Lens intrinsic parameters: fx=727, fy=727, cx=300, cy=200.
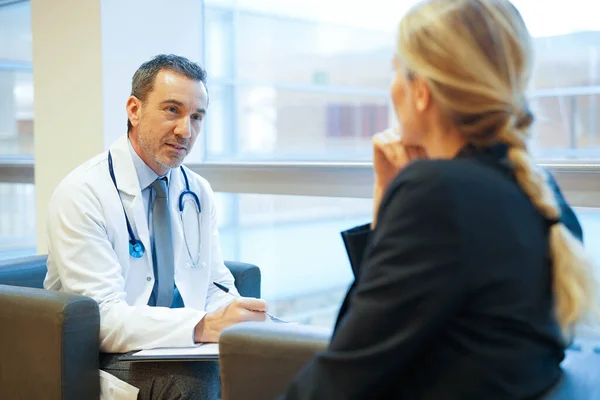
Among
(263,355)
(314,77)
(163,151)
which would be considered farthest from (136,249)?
(314,77)

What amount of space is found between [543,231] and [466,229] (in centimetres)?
19

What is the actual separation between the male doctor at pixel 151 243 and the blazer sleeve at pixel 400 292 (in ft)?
3.42

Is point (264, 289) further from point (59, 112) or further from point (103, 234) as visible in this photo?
point (103, 234)

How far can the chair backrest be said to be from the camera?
8.52 feet

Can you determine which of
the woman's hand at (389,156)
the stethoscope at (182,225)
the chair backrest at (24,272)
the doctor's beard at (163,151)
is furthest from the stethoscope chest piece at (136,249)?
the woman's hand at (389,156)

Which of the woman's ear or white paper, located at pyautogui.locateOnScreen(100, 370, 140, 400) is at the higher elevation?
the woman's ear

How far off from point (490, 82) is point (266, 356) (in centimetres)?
80

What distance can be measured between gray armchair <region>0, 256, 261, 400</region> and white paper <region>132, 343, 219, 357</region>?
0.18 metres

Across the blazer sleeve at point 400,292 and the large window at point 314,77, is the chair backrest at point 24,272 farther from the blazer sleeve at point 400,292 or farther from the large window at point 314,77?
the blazer sleeve at point 400,292

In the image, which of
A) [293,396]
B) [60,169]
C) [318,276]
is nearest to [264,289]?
[318,276]

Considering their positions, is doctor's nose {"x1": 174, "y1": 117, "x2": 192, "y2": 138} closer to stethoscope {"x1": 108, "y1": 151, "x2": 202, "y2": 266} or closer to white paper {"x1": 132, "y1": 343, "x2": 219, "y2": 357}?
stethoscope {"x1": 108, "y1": 151, "x2": 202, "y2": 266}

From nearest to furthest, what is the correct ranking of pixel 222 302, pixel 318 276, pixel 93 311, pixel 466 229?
pixel 466 229 < pixel 93 311 < pixel 222 302 < pixel 318 276

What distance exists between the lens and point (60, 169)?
3.81 meters

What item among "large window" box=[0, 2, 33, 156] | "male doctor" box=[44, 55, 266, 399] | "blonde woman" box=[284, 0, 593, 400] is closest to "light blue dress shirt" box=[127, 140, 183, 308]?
"male doctor" box=[44, 55, 266, 399]
